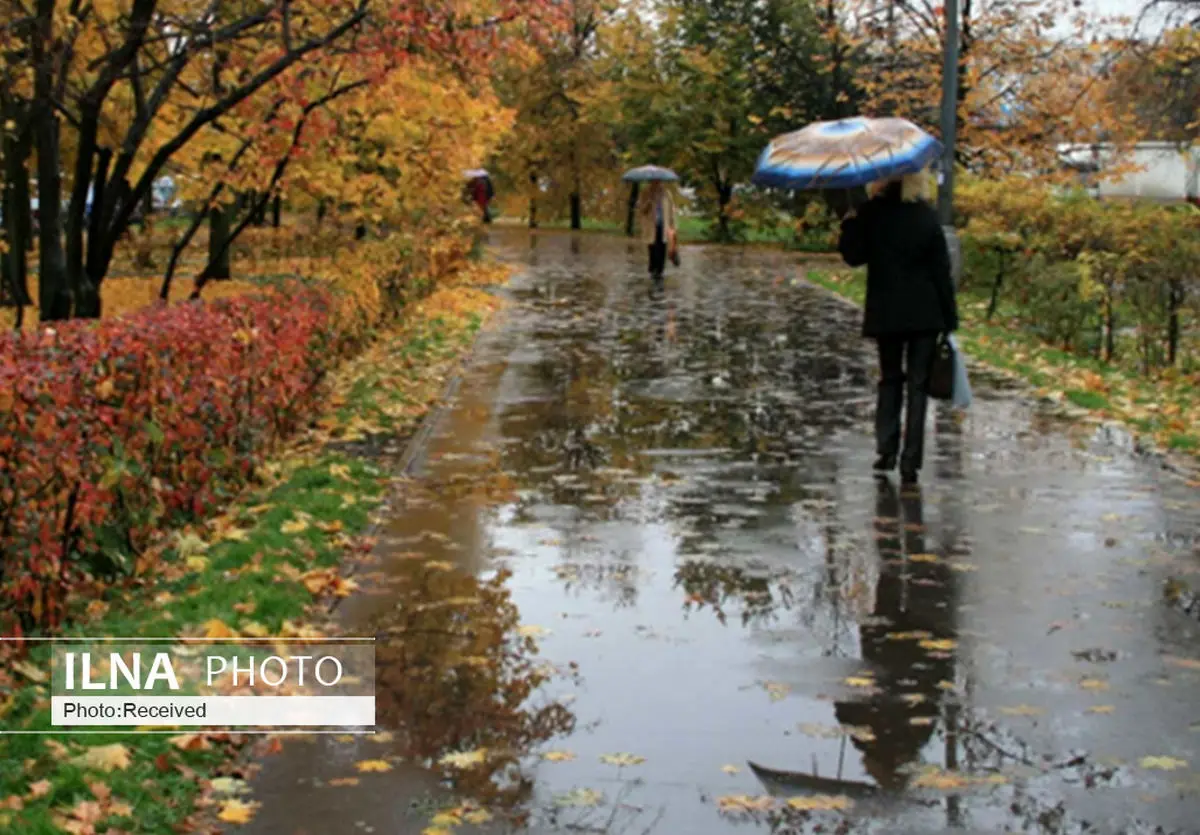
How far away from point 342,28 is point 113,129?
17.1 ft

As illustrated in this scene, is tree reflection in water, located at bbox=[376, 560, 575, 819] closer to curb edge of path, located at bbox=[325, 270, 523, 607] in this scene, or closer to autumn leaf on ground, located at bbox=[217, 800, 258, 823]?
curb edge of path, located at bbox=[325, 270, 523, 607]

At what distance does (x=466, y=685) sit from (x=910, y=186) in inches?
203

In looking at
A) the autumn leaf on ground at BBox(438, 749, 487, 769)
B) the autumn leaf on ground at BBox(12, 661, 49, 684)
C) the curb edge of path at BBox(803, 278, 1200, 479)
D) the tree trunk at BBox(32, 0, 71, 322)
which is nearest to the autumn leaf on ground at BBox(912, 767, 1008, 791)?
the autumn leaf on ground at BBox(438, 749, 487, 769)

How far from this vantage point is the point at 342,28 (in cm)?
1290

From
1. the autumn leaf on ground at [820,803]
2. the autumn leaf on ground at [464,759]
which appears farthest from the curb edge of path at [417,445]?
the autumn leaf on ground at [820,803]

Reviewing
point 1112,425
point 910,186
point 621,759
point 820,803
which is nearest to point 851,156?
point 910,186

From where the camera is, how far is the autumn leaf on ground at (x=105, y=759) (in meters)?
5.13

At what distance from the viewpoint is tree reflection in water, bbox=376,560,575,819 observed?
5.24 metres

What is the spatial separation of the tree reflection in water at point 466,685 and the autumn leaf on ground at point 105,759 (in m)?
0.86

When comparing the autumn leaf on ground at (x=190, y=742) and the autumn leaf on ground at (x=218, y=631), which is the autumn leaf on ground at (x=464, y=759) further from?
the autumn leaf on ground at (x=218, y=631)

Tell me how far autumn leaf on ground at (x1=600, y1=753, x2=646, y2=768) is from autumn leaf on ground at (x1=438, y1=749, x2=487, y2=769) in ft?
1.24

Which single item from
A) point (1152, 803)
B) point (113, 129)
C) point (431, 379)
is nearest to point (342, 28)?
point (431, 379)

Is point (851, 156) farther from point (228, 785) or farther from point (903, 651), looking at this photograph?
point (228, 785)

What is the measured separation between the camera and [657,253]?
28.9 metres
